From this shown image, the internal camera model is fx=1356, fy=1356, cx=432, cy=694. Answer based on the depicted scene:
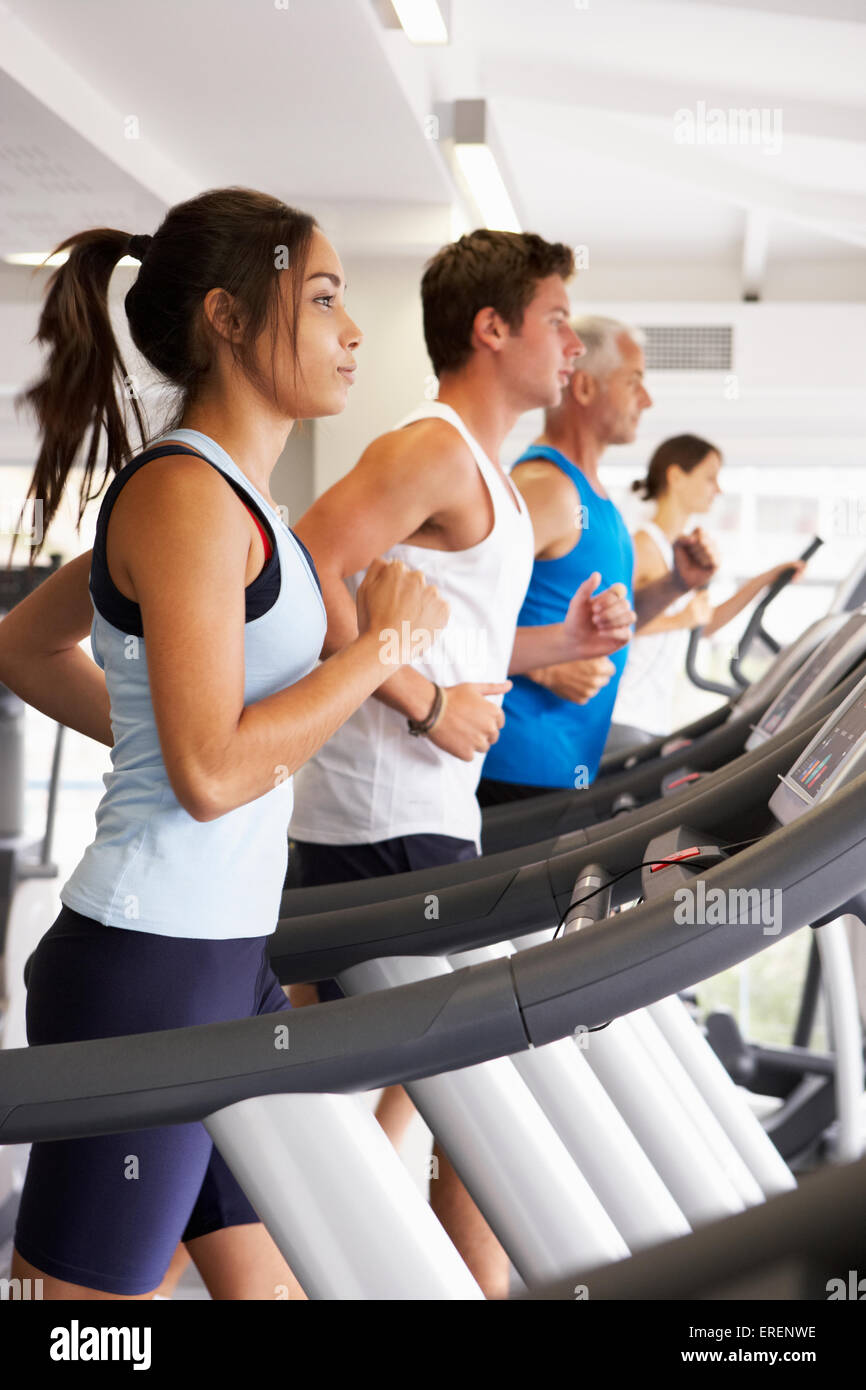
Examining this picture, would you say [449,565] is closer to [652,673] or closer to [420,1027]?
[420,1027]

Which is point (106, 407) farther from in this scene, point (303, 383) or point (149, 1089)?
point (149, 1089)

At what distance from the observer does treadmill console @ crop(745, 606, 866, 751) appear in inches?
71.7

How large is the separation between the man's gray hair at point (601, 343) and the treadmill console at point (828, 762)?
1.60m

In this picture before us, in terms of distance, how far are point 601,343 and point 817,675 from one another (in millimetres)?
1238

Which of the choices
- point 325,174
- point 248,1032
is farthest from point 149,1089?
point 325,174

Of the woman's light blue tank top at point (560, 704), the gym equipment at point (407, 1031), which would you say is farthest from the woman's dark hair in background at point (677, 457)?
the gym equipment at point (407, 1031)

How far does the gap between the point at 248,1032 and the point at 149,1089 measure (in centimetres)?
8

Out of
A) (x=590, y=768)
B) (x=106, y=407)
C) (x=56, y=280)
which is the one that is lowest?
(x=590, y=768)

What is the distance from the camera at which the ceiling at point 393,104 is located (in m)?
2.67

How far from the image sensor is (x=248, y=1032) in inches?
41.3


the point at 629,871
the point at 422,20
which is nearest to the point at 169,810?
the point at 629,871

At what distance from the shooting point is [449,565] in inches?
76.7

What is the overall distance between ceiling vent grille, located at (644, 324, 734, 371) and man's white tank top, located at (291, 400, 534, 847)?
3.91 meters
